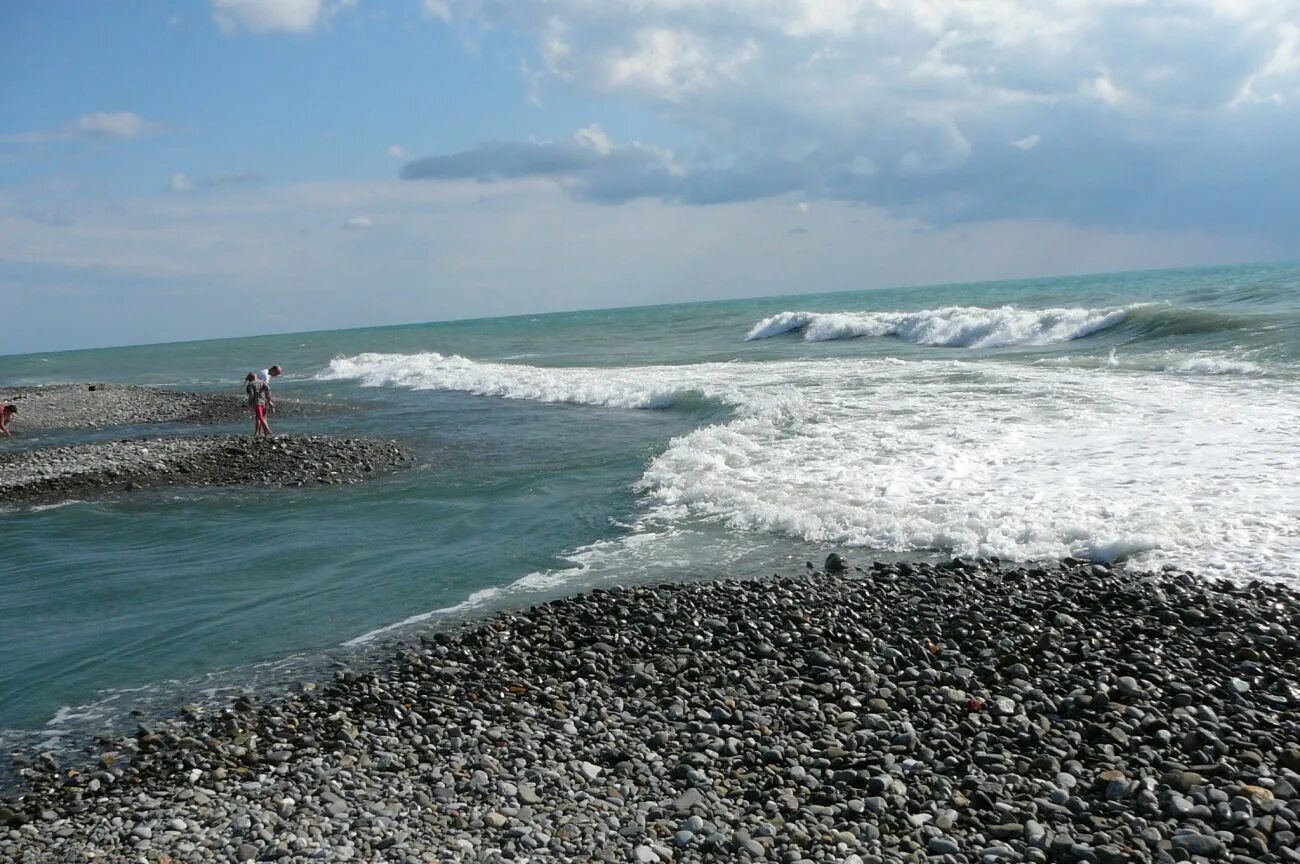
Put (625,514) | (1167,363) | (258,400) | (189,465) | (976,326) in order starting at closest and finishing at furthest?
(625,514) < (189,465) < (258,400) < (1167,363) < (976,326)

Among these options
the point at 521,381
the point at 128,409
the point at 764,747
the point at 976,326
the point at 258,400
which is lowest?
the point at 764,747

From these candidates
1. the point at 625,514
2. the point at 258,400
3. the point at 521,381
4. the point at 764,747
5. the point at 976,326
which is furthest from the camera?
the point at 976,326

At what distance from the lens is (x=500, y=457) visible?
18.9 metres

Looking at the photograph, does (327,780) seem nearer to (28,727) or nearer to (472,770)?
(472,770)

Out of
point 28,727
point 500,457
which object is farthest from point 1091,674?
point 500,457

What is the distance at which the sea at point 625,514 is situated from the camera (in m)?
9.21

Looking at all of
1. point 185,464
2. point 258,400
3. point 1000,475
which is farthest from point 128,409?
point 1000,475

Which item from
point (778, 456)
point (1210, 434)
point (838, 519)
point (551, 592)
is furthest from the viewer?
point (778, 456)

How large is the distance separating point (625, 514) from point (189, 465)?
373 inches

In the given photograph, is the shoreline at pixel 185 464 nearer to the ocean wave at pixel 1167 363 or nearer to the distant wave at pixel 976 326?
the ocean wave at pixel 1167 363

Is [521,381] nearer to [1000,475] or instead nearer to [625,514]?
[625,514]

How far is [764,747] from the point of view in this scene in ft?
20.7

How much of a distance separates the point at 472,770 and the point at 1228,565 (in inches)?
287

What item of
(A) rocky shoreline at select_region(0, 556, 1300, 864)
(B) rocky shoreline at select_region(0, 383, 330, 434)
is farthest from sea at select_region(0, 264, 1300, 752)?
(B) rocky shoreline at select_region(0, 383, 330, 434)
